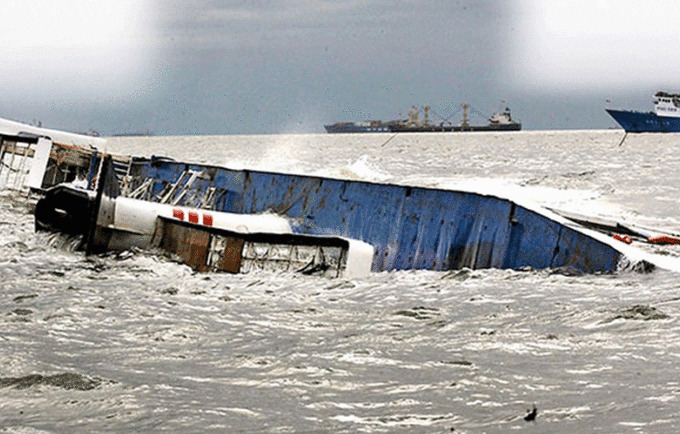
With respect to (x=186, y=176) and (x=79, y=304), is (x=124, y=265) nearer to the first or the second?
(x=79, y=304)

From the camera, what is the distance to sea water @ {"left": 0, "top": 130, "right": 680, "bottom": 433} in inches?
194

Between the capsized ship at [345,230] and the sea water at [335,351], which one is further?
the capsized ship at [345,230]

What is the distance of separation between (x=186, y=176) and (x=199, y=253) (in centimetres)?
860

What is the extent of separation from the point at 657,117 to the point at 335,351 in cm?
13047

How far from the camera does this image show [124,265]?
500 inches

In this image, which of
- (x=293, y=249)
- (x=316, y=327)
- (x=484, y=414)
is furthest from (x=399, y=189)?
(x=484, y=414)

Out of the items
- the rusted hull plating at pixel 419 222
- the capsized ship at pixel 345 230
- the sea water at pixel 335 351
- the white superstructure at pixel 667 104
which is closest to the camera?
the sea water at pixel 335 351

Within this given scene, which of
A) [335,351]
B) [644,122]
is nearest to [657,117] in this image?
[644,122]

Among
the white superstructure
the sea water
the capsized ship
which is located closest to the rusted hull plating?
the capsized ship

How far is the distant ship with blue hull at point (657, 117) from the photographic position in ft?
396

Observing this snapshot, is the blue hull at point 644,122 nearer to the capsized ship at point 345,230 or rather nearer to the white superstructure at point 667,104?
the white superstructure at point 667,104

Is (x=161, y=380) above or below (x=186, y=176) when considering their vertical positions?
below

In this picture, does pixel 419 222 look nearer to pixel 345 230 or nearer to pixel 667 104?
pixel 345 230

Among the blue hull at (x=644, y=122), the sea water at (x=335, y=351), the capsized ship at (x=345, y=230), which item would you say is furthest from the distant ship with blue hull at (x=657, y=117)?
the sea water at (x=335, y=351)
